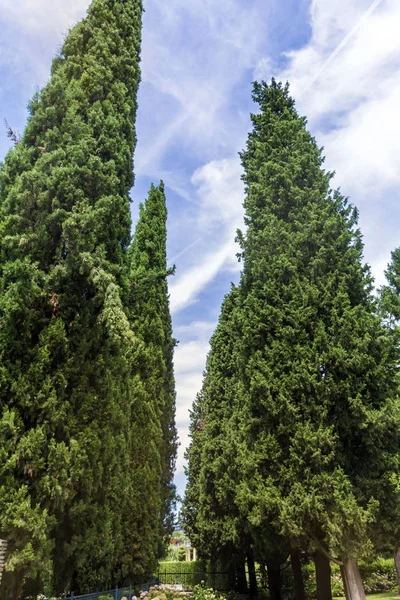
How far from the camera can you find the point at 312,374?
8.31 metres

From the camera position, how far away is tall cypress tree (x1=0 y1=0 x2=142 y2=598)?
5.89 metres

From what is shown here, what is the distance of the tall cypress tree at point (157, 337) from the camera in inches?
488

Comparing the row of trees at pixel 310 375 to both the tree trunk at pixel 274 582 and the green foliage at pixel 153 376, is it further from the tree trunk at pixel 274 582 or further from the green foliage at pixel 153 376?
the green foliage at pixel 153 376

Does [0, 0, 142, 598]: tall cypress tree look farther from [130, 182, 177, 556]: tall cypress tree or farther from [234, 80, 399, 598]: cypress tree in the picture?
[130, 182, 177, 556]: tall cypress tree

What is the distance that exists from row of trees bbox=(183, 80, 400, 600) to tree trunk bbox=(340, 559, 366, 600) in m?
0.02

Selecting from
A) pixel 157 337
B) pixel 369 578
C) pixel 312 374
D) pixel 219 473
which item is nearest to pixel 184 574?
pixel 369 578

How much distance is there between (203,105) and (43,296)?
631cm

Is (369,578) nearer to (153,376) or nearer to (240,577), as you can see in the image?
(240,577)

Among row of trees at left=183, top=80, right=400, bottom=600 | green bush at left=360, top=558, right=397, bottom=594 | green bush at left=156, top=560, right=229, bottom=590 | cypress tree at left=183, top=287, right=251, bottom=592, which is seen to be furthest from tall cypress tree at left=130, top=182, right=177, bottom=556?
green bush at left=360, top=558, right=397, bottom=594

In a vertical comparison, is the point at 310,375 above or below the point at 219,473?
above

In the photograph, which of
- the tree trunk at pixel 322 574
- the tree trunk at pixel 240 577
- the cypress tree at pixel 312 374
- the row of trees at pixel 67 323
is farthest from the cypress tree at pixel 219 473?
the row of trees at pixel 67 323

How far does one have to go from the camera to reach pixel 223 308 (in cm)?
1848

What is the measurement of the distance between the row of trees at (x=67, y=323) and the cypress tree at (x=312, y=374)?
311cm

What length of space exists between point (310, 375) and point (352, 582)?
382 centimetres
